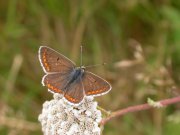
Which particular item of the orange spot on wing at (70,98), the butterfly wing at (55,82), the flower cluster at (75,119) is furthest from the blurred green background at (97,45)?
the orange spot on wing at (70,98)

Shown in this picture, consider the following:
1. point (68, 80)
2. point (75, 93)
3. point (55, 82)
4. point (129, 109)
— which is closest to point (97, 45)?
point (129, 109)

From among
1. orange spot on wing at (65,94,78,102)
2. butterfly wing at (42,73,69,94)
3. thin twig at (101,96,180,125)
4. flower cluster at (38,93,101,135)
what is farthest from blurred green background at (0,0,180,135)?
orange spot on wing at (65,94,78,102)

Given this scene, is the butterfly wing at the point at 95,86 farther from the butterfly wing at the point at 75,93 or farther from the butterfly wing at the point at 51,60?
the butterfly wing at the point at 51,60

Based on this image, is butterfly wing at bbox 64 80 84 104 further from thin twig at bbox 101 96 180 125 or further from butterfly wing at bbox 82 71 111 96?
thin twig at bbox 101 96 180 125

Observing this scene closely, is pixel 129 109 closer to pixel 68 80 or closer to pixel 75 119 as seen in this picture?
pixel 75 119

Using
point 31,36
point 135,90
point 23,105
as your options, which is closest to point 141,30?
point 135,90

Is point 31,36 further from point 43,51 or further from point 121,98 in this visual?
point 43,51
